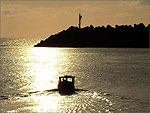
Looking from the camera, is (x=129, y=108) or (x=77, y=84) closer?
(x=129, y=108)

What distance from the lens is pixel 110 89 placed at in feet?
229

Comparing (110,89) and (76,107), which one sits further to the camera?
(110,89)

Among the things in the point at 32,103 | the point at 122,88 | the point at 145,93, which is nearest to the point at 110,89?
the point at 122,88

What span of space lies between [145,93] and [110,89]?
7668 millimetres

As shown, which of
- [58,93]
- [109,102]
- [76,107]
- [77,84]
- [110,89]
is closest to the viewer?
[76,107]

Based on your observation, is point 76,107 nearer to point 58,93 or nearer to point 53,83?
point 58,93

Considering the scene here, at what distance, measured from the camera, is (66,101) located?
182 feet

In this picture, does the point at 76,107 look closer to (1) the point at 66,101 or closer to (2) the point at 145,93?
(1) the point at 66,101

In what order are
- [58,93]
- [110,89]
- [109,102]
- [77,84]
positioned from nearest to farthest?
[109,102] → [58,93] → [110,89] → [77,84]

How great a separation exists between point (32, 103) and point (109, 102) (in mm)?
12294

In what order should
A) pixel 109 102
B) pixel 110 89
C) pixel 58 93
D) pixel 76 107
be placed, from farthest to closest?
pixel 110 89, pixel 58 93, pixel 109 102, pixel 76 107

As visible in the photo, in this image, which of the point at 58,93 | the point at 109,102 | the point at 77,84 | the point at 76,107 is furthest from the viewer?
the point at 77,84

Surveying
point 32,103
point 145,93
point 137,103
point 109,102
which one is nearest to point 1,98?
point 32,103

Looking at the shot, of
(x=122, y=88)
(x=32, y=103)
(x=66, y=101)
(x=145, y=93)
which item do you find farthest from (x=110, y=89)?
(x=32, y=103)
